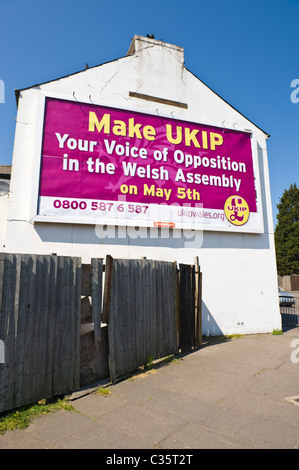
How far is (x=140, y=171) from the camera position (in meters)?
9.38

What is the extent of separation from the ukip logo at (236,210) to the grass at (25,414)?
7.90 meters

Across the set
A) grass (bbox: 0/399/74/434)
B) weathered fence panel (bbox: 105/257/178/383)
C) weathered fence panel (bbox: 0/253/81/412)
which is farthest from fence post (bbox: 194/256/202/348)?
grass (bbox: 0/399/74/434)

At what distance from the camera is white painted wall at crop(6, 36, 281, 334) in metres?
8.31

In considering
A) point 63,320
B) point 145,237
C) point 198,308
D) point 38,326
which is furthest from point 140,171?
point 38,326

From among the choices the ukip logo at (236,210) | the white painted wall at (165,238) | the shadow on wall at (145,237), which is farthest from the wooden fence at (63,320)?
the ukip logo at (236,210)

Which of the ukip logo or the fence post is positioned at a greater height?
the ukip logo

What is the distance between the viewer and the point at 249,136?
11336mm

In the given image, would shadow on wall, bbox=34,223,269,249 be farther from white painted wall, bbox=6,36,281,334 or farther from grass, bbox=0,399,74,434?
grass, bbox=0,399,74,434

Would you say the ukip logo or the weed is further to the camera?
the ukip logo

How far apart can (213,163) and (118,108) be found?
A: 3.78m

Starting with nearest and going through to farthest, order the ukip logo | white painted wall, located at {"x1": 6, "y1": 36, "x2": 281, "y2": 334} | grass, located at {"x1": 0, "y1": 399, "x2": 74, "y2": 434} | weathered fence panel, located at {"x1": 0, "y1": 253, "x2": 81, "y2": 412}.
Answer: grass, located at {"x1": 0, "y1": 399, "x2": 74, "y2": 434}
weathered fence panel, located at {"x1": 0, "y1": 253, "x2": 81, "y2": 412}
white painted wall, located at {"x1": 6, "y1": 36, "x2": 281, "y2": 334}
the ukip logo

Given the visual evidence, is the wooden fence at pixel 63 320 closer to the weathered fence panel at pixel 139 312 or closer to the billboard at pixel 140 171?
the weathered fence panel at pixel 139 312

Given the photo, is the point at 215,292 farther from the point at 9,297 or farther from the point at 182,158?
the point at 9,297

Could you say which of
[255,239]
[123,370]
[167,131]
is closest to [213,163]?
[167,131]
